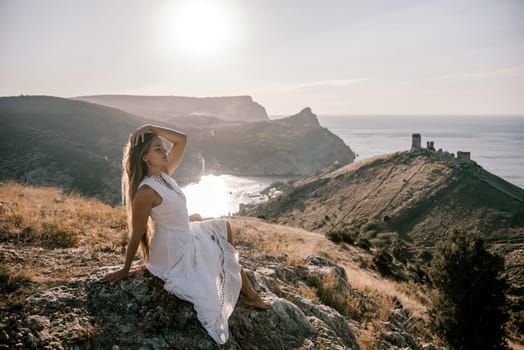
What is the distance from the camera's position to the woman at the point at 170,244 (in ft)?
12.7

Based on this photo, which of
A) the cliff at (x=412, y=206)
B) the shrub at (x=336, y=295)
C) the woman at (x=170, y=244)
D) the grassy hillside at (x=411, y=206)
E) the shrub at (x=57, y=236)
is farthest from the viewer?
the grassy hillside at (x=411, y=206)

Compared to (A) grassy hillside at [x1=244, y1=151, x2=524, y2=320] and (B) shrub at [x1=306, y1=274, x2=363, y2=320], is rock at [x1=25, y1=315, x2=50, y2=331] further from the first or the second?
(A) grassy hillside at [x1=244, y1=151, x2=524, y2=320]

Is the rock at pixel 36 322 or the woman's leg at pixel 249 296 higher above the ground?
the rock at pixel 36 322

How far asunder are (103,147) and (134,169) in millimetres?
108144

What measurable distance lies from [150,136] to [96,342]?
2.33 meters

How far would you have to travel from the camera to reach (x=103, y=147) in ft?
333

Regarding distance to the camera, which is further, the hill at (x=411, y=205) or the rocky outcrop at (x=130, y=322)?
the hill at (x=411, y=205)

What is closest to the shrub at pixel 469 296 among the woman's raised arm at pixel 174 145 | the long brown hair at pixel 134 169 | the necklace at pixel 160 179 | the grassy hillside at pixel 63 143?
the woman's raised arm at pixel 174 145

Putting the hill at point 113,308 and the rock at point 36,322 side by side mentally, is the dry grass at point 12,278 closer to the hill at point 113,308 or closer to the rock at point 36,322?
the hill at point 113,308

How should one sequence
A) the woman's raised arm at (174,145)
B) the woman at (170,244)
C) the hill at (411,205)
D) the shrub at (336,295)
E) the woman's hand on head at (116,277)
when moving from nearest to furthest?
the woman at (170,244)
the woman's hand on head at (116,277)
the woman's raised arm at (174,145)
the shrub at (336,295)
the hill at (411,205)

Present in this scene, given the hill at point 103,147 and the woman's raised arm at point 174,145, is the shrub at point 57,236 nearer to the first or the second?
the woman's raised arm at point 174,145

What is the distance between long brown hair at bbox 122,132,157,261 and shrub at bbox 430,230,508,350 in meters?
13.8

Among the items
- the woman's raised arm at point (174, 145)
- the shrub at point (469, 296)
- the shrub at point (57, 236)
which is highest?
the woman's raised arm at point (174, 145)

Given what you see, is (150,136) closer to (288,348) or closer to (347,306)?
(288,348)
